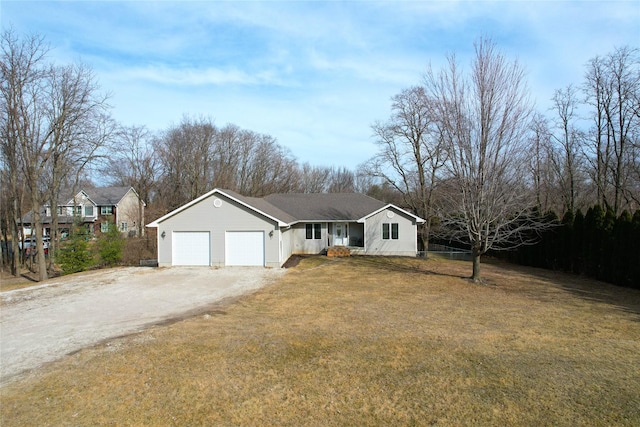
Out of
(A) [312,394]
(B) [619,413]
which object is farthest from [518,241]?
(A) [312,394]

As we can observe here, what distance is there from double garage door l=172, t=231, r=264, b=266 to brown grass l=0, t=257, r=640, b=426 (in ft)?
27.4

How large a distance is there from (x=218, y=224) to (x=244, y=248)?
189 centimetres

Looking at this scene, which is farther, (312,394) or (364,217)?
(364,217)

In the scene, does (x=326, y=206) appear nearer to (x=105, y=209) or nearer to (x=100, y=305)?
(x=100, y=305)

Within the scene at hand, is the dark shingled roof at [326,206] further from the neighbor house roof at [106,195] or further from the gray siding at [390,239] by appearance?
the neighbor house roof at [106,195]

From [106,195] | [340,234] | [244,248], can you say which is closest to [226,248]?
[244,248]

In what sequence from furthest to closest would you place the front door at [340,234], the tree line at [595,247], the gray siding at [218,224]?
1. the front door at [340,234]
2. the gray siding at [218,224]
3. the tree line at [595,247]

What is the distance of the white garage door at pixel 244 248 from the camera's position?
64.3ft

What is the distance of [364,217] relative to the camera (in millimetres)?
25641

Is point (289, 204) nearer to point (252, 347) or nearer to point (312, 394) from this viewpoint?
point (252, 347)

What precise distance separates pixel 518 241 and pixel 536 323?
1695cm

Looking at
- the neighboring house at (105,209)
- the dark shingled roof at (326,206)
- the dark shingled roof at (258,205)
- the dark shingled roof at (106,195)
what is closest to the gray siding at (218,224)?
the dark shingled roof at (258,205)

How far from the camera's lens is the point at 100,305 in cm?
1159

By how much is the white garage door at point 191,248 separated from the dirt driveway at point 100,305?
2.38 feet
